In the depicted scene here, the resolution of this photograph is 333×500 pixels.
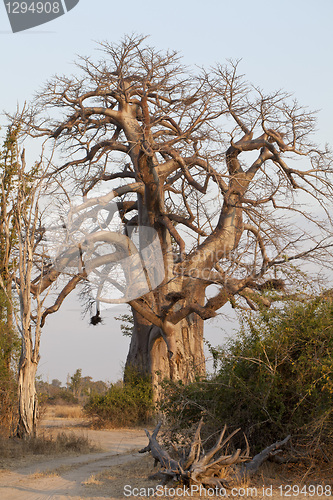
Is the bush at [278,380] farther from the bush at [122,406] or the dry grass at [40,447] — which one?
the bush at [122,406]

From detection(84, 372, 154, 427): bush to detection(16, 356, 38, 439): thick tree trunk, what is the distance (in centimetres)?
375

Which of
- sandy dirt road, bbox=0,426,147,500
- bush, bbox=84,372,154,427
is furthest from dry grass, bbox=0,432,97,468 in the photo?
bush, bbox=84,372,154,427

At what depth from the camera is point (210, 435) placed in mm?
6035

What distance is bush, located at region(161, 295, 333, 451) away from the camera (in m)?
5.57

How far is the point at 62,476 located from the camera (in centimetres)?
630

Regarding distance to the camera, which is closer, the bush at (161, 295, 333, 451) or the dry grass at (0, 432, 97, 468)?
the bush at (161, 295, 333, 451)

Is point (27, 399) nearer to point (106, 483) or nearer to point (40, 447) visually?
point (40, 447)

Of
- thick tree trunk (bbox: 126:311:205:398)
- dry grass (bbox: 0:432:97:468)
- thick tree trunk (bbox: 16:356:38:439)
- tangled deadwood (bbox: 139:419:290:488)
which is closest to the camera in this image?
tangled deadwood (bbox: 139:419:290:488)

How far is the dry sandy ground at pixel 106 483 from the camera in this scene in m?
5.20

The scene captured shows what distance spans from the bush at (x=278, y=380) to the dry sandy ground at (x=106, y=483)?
47cm

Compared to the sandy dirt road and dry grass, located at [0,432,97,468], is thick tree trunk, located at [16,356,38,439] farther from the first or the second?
the sandy dirt road

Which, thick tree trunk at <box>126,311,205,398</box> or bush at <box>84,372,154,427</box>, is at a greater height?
thick tree trunk at <box>126,311,205,398</box>

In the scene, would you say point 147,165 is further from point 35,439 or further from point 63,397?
point 63,397

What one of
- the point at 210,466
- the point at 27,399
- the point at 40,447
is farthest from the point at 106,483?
the point at 27,399
